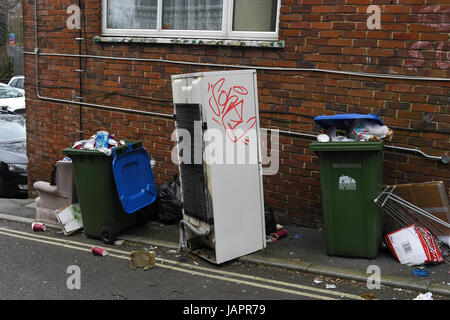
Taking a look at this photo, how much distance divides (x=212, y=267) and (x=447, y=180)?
2.64 meters

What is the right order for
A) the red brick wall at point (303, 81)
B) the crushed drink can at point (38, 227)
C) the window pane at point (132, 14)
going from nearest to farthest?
1. the red brick wall at point (303, 81)
2. the crushed drink can at point (38, 227)
3. the window pane at point (132, 14)

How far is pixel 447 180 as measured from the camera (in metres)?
5.35

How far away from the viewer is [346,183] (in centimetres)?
501

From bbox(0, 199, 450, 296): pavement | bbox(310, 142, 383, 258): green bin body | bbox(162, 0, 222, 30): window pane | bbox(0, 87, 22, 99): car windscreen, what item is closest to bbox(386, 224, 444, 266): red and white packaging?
bbox(0, 199, 450, 296): pavement

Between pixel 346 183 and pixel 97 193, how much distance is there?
2.84 metres

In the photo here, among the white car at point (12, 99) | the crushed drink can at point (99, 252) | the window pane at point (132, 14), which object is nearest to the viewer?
the crushed drink can at point (99, 252)

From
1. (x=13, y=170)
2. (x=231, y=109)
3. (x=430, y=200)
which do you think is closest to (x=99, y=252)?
(x=231, y=109)

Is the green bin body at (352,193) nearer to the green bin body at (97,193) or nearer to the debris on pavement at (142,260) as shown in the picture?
the debris on pavement at (142,260)

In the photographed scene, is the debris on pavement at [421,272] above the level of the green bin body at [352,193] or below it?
below

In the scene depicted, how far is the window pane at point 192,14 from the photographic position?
670cm

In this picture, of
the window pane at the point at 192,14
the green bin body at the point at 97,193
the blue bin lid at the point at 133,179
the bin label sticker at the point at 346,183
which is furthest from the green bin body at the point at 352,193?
the window pane at the point at 192,14

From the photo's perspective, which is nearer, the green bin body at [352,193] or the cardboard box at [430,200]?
the green bin body at [352,193]

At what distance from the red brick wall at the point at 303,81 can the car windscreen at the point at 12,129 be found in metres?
2.10

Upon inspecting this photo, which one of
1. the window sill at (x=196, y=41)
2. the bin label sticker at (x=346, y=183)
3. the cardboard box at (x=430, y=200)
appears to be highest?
the window sill at (x=196, y=41)
